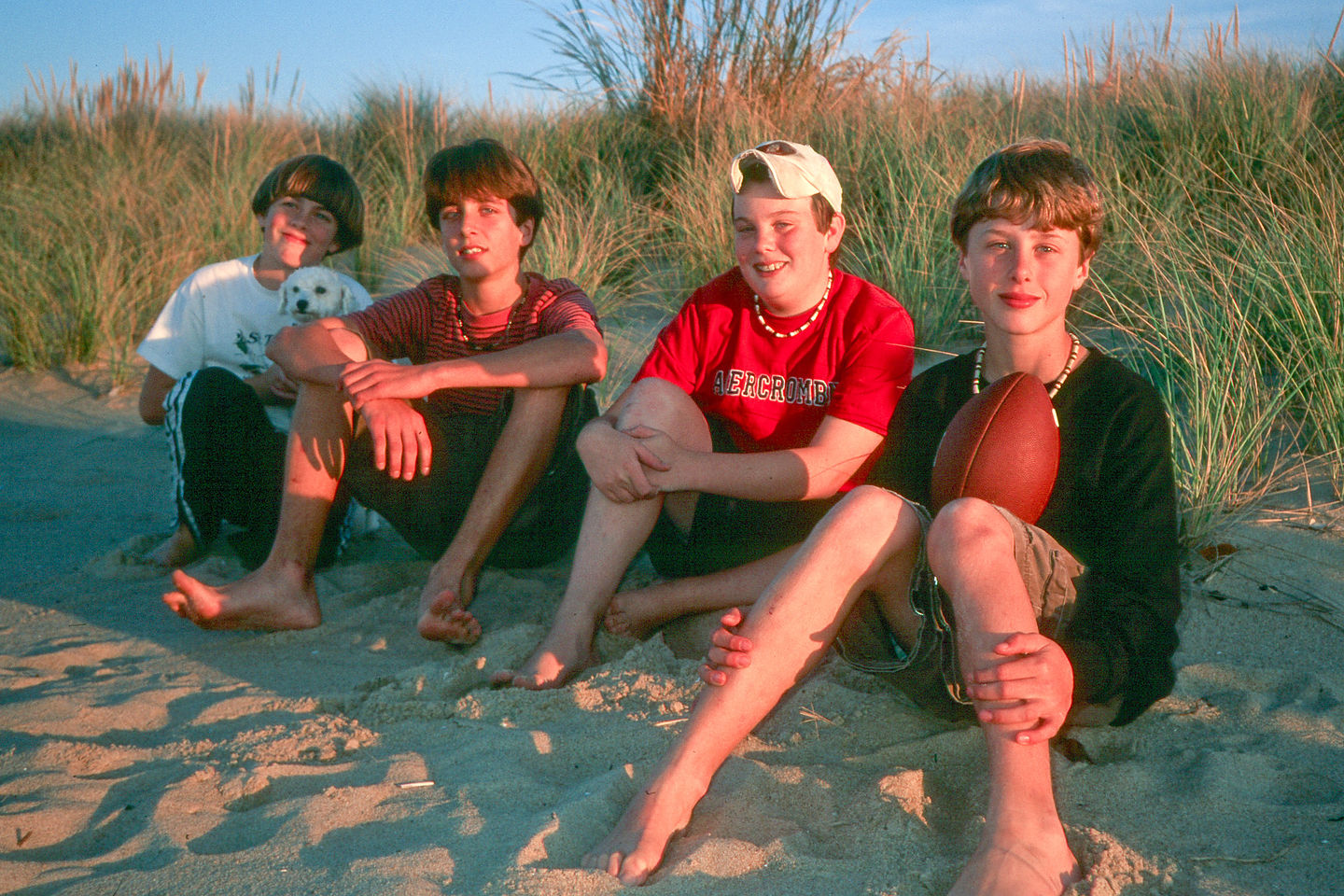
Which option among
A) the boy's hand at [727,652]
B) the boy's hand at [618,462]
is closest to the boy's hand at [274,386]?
the boy's hand at [618,462]

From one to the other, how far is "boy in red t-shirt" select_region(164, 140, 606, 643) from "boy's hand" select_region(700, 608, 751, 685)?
47.2 inches

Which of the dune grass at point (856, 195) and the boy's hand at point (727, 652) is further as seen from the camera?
the dune grass at point (856, 195)

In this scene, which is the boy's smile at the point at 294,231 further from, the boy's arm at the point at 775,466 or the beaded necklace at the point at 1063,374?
the beaded necklace at the point at 1063,374

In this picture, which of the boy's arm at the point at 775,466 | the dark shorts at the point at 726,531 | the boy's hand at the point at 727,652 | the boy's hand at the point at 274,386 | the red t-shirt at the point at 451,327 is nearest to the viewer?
the boy's hand at the point at 727,652

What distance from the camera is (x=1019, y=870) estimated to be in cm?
176

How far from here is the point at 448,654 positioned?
3129mm

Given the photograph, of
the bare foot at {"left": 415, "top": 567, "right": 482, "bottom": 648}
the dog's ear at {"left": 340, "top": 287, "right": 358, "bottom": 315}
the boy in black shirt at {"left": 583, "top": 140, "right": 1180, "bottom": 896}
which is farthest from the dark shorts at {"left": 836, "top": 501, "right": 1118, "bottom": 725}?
the dog's ear at {"left": 340, "top": 287, "right": 358, "bottom": 315}

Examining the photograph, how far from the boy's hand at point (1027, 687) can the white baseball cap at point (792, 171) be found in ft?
4.77

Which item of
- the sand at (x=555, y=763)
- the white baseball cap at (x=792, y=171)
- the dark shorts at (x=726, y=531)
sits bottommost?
the sand at (x=555, y=763)

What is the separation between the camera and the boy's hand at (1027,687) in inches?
70.7

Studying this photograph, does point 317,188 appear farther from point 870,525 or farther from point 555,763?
point 870,525

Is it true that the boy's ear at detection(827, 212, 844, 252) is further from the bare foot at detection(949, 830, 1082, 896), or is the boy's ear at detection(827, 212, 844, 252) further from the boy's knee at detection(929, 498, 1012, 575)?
the bare foot at detection(949, 830, 1082, 896)

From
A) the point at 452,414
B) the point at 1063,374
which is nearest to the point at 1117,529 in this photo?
the point at 1063,374

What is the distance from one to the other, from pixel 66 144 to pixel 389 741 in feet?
33.6
